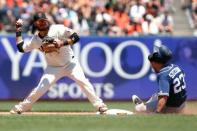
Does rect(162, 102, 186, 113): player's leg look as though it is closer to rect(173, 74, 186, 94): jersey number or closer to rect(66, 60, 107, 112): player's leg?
rect(173, 74, 186, 94): jersey number

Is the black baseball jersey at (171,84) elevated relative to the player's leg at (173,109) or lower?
elevated

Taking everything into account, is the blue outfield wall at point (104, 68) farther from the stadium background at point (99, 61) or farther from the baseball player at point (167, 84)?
the baseball player at point (167, 84)

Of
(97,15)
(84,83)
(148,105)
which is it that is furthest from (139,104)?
(97,15)

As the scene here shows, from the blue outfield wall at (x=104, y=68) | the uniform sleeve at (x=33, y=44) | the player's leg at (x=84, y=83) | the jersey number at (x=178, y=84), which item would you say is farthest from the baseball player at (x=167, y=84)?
the blue outfield wall at (x=104, y=68)

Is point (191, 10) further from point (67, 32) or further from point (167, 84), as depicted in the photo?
A: point (167, 84)

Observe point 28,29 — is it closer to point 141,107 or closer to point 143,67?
point 143,67
